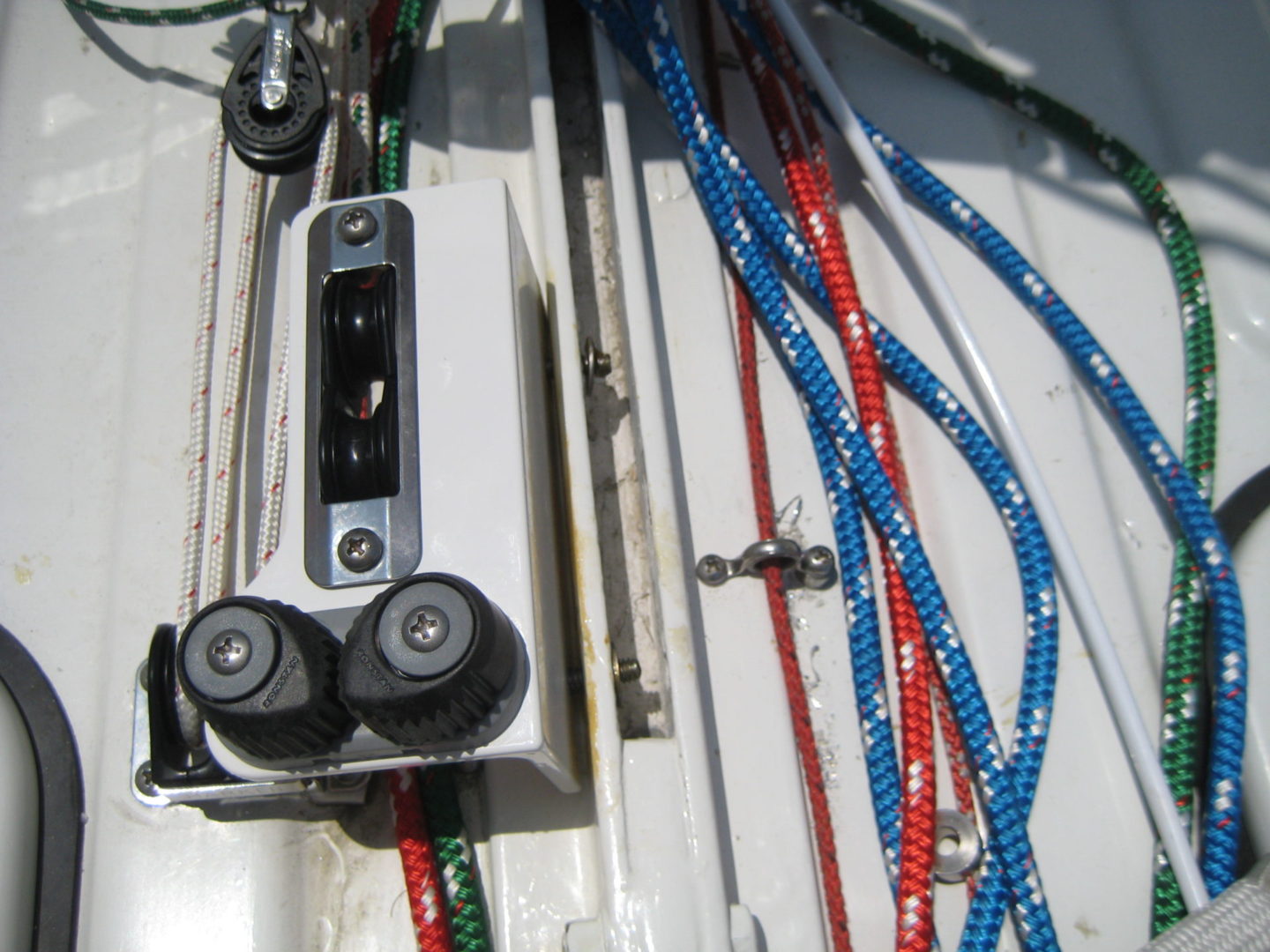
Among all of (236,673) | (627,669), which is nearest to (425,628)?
(236,673)

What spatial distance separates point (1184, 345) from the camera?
0.93 m

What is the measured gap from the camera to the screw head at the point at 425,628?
567 millimetres

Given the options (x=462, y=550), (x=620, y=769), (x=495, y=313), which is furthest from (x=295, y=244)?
(x=620, y=769)

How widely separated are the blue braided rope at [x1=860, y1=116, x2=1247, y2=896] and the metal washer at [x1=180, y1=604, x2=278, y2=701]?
2.29 ft

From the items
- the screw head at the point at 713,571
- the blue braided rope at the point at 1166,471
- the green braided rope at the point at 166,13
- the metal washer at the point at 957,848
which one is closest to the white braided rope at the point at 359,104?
the green braided rope at the point at 166,13

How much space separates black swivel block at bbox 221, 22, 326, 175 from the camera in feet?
2.88

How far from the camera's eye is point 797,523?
2.85 ft

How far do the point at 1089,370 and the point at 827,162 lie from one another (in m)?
0.33

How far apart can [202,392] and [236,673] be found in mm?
390

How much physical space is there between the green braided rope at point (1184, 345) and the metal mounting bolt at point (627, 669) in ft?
1.41

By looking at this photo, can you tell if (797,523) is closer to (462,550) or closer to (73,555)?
(462,550)

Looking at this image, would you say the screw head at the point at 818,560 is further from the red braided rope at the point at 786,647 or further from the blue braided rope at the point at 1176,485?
the blue braided rope at the point at 1176,485

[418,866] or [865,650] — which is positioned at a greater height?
[865,650]

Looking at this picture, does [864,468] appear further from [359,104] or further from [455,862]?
[359,104]
